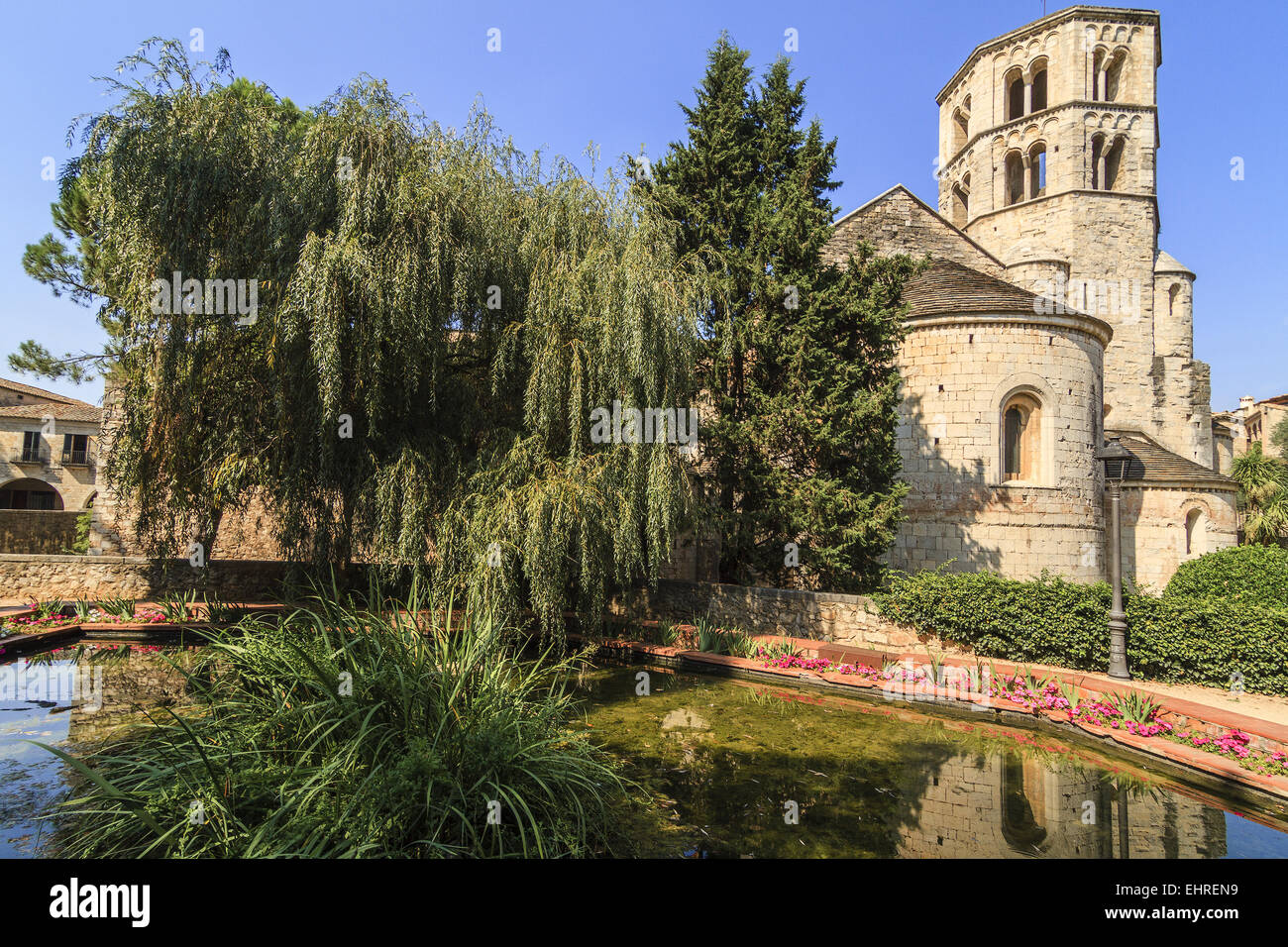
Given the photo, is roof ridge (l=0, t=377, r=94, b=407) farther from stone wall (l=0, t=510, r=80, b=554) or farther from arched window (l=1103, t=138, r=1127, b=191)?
arched window (l=1103, t=138, r=1127, b=191)

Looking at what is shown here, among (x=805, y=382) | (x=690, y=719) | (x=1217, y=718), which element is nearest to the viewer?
(x=1217, y=718)

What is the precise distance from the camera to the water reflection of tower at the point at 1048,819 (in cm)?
439

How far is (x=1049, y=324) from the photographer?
13891 millimetres

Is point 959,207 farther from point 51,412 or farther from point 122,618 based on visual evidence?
point 51,412

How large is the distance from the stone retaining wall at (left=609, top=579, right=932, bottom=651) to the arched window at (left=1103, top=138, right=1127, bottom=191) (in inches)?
891

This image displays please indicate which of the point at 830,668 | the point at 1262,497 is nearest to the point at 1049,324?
the point at 830,668

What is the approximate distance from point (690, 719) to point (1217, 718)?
5677mm

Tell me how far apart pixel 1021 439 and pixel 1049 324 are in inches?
106

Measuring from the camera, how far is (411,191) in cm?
816

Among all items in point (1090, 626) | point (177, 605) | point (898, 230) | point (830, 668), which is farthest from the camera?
point (898, 230)

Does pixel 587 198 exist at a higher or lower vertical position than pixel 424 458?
higher
